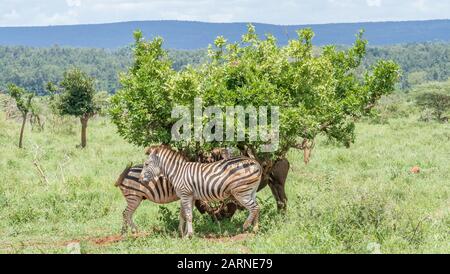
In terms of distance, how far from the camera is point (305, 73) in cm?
1223

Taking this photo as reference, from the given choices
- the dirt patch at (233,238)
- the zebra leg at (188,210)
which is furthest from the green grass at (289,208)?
the zebra leg at (188,210)

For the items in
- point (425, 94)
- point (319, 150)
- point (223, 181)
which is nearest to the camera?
point (223, 181)

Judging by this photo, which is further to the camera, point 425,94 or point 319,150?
point 425,94

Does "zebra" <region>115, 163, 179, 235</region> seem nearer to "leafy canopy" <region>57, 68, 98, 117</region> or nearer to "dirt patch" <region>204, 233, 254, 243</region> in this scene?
"dirt patch" <region>204, 233, 254, 243</region>

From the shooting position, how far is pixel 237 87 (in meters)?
11.7

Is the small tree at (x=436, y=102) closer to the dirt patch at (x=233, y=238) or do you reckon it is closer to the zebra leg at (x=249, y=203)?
the zebra leg at (x=249, y=203)

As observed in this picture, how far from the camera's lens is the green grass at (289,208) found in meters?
10.8

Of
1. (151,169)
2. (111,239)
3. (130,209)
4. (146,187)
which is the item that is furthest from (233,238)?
(111,239)

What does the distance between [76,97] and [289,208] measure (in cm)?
2427

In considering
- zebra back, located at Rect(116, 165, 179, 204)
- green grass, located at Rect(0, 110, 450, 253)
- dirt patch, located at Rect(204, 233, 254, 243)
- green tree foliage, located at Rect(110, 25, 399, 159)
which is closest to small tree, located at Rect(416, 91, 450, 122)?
green grass, located at Rect(0, 110, 450, 253)

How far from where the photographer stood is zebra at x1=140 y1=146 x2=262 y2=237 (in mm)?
11594

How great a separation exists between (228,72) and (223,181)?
2.13 metres
